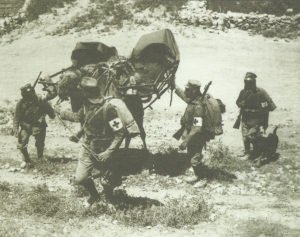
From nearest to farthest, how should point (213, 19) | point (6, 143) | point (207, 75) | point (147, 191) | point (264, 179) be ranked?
1. point (147, 191)
2. point (264, 179)
3. point (6, 143)
4. point (207, 75)
5. point (213, 19)

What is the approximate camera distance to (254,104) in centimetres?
1032

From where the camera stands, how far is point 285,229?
7.12 meters

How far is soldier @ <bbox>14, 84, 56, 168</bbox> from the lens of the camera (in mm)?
9969

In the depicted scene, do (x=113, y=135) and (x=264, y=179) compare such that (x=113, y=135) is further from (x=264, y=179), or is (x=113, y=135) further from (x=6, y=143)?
(x=6, y=143)

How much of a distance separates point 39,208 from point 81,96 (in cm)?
176

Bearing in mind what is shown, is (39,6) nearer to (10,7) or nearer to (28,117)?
(10,7)

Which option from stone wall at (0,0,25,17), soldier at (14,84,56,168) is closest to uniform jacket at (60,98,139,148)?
soldier at (14,84,56,168)

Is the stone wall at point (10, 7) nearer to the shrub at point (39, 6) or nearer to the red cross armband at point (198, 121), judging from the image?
Answer: the shrub at point (39, 6)

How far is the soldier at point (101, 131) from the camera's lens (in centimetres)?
677

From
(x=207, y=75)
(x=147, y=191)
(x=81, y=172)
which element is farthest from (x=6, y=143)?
(x=207, y=75)

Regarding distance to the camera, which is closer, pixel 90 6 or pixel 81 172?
pixel 81 172

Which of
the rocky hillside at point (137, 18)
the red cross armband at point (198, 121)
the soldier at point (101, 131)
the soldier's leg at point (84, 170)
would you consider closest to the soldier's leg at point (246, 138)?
the red cross armband at point (198, 121)

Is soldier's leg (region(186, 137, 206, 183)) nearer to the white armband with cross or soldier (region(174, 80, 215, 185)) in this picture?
soldier (region(174, 80, 215, 185))

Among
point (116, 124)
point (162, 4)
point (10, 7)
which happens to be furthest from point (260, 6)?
point (116, 124)
